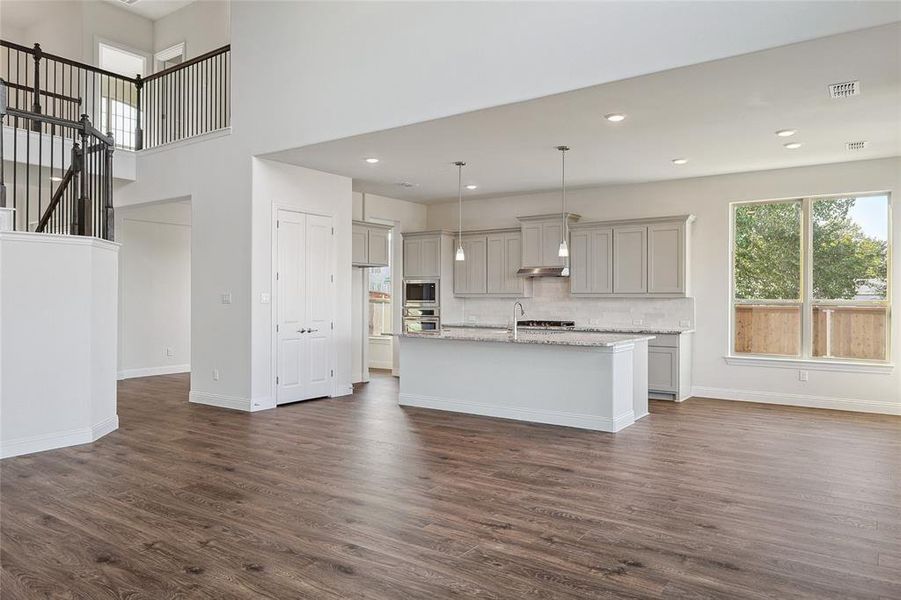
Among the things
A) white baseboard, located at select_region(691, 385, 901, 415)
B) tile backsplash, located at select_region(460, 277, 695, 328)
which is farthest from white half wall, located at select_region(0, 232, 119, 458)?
white baseboard, located at select_region(691, 385, 901, 415)

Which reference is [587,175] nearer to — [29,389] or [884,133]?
[884,133]

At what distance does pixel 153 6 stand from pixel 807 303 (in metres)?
11.1

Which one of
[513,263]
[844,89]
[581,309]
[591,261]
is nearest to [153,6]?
[513,263]

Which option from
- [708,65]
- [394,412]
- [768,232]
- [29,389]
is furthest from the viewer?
[768,232]

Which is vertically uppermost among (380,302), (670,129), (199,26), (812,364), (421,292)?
(199,26)

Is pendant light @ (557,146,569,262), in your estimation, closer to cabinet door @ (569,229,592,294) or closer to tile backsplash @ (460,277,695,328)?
cabinet door @ (569,229,592,294)

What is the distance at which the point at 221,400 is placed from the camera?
24.9ft

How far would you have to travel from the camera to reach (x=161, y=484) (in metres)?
4.36

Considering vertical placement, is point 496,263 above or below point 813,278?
above

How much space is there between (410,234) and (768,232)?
17.3 ft

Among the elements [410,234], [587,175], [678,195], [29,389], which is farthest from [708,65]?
[410,234]

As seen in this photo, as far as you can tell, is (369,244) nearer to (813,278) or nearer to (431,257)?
(431,257)

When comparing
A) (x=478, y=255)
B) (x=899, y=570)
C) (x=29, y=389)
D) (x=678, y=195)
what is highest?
(x=678, y=195)

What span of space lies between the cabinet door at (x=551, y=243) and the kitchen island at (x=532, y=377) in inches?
98.7
